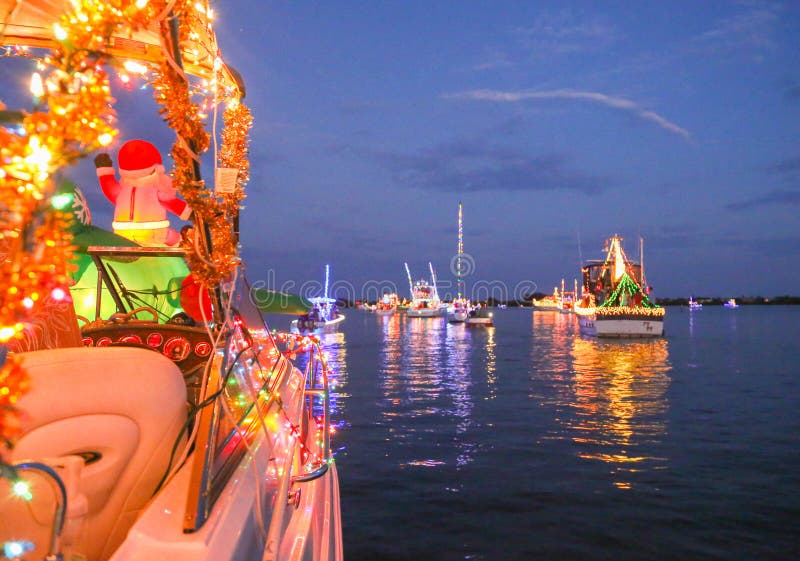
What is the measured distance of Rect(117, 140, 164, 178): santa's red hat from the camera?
901 cm

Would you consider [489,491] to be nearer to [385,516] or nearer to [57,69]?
[385,516]

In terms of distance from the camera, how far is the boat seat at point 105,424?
1.77 meters

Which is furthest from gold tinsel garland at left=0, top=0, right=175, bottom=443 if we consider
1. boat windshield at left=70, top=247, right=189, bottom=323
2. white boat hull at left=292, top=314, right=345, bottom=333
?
white boat hull at left=292, top=314, right=345, bottom=333

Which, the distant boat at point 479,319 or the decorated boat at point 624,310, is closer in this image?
the decorated boat at point 624,310

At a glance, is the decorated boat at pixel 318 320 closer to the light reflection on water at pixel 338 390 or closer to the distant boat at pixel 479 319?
the distant boat at pixel 479 319

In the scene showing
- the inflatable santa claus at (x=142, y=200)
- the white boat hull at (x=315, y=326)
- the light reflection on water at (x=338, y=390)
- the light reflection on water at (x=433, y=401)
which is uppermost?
the inflatable santa claus at (x=142, y=200)

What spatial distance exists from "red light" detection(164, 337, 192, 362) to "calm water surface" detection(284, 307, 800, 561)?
97.0 inches

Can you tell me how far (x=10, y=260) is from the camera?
1.41 m

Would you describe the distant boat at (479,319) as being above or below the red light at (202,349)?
below

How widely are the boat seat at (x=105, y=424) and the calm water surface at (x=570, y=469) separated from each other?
13.4 ft

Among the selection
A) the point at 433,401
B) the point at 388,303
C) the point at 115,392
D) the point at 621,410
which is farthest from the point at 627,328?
the point at 388,303

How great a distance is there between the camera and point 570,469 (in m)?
8.29

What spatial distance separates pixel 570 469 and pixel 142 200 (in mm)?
7136

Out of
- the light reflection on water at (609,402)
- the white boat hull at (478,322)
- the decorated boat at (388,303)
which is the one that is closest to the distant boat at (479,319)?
the white boat hull at (478,322)
